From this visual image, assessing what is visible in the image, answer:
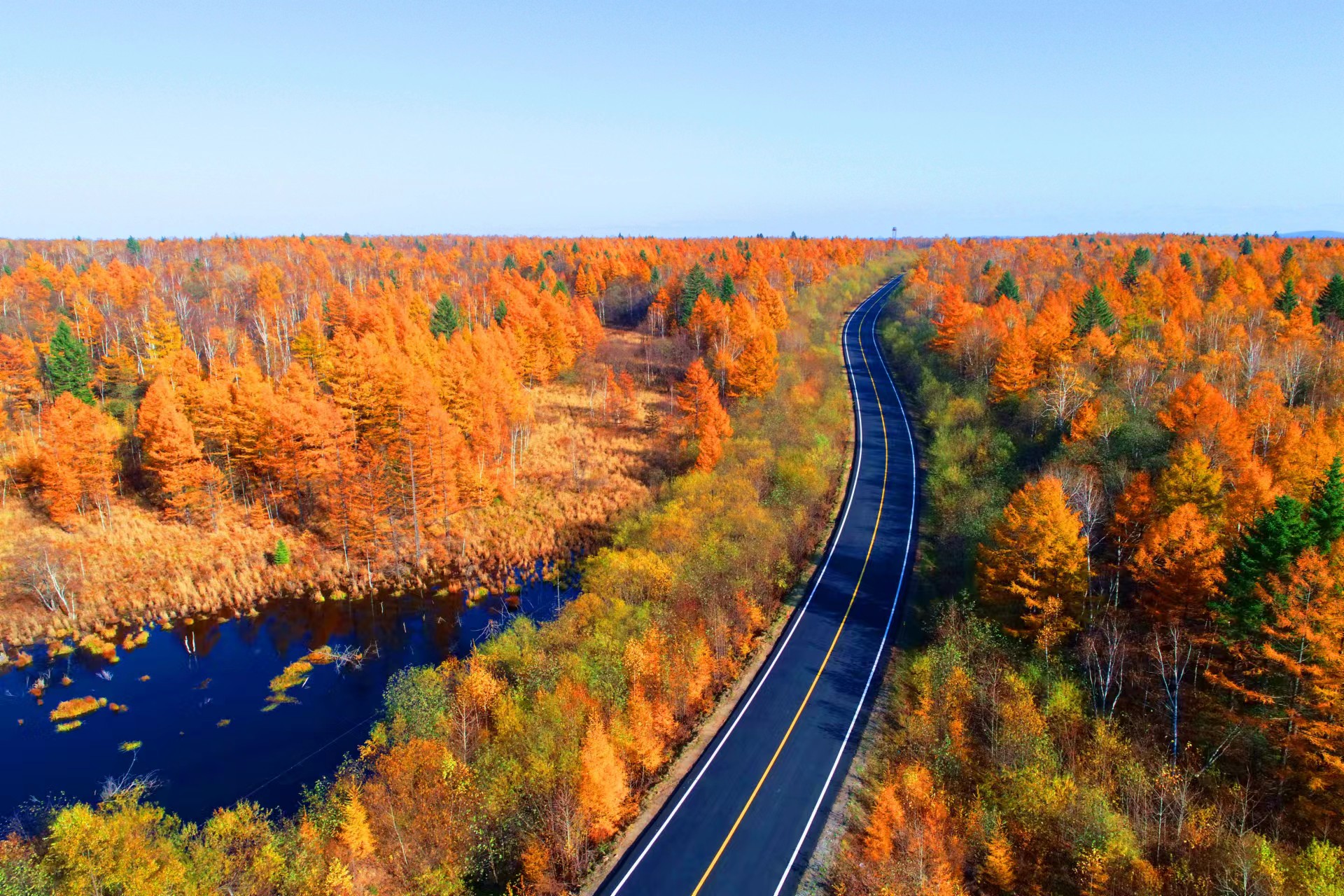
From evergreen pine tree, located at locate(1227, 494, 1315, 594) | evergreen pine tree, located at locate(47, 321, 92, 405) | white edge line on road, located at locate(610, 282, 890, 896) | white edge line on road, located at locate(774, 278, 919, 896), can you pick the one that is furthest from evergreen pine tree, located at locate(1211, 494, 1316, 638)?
evergreen pine tree, located at locate(47, 321, 92, 405)

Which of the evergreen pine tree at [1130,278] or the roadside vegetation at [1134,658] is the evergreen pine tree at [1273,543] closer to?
the roadside vegetation at [1134,658]

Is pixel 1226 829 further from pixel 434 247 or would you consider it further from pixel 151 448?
pixel 434 247

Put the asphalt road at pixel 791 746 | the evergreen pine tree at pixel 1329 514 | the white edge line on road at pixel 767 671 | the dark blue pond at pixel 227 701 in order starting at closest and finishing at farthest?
the asphalt road at pixel 791 746, the white edge line on road at pixel 767 671, the evergreen pine tree at pixel 1329 514, the dark blue pond at pixel 227 701

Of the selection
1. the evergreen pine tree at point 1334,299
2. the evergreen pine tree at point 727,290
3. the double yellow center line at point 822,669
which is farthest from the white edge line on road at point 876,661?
the evergreen pine tree at point 1334,299

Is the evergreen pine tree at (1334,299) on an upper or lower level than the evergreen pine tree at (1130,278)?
lower

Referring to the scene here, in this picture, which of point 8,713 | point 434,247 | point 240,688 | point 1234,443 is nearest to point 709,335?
point 1234,443

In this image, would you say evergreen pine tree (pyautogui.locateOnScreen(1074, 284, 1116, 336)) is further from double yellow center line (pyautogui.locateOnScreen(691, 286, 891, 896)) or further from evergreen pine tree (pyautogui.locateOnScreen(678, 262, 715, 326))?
evergreen pine tree (pyautogui.locateOnScreen(678, 262, 715, 326))

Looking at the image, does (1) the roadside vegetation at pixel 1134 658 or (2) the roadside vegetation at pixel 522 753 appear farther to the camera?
(1) the roadside vegetation at pixel 1134 658
